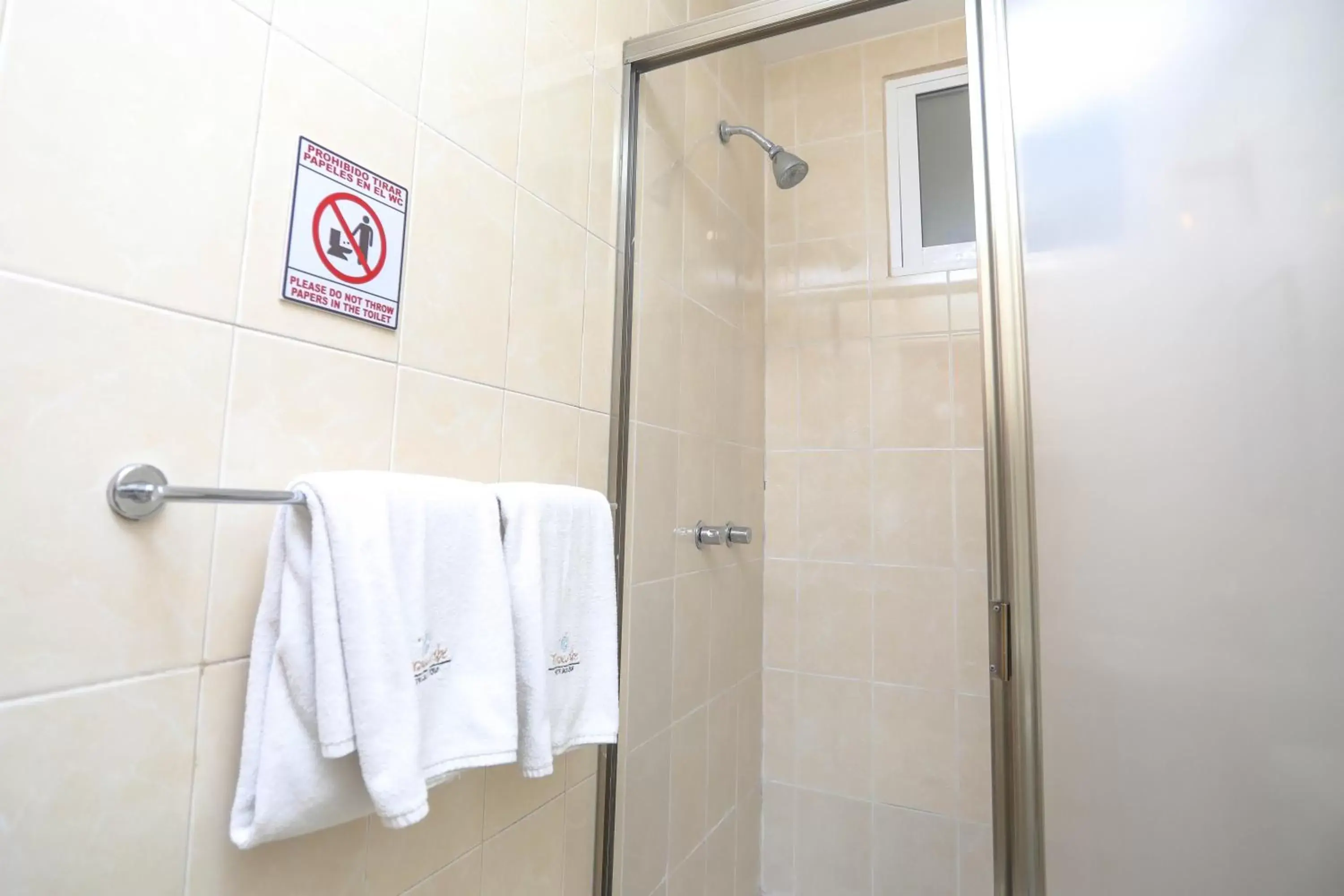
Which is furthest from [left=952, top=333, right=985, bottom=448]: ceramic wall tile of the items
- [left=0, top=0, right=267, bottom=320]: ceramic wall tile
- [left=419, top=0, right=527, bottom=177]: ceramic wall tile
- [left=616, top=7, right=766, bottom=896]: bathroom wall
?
[left=0, top=0, right=267, bottom=320]: ceramic wall tile

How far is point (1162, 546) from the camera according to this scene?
0.77m

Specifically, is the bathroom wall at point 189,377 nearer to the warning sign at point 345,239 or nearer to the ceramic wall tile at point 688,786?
the warning sign at point 345,239

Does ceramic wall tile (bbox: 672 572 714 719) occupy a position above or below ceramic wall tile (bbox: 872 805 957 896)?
above

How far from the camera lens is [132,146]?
529mm

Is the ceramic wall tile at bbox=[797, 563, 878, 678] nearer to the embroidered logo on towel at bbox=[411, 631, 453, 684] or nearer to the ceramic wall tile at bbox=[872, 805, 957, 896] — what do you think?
the ceramic wall tile at bbox=[872, 805, 957, 896]

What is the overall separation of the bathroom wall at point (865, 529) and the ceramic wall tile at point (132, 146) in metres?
1.46

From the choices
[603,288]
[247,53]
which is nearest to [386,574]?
[247,53]

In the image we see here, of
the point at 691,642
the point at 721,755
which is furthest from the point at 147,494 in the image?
the point at 721,755

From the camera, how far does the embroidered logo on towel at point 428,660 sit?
630 mm

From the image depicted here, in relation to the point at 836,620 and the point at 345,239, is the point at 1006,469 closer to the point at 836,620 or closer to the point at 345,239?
the point at 345,239

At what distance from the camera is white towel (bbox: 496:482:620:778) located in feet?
2.47

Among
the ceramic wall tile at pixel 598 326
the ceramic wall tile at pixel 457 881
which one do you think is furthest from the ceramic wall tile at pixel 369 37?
the ceramic wall tile at pixel 457 881

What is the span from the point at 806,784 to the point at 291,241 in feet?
5.76

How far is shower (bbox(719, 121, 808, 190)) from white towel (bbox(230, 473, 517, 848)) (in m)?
1.30
